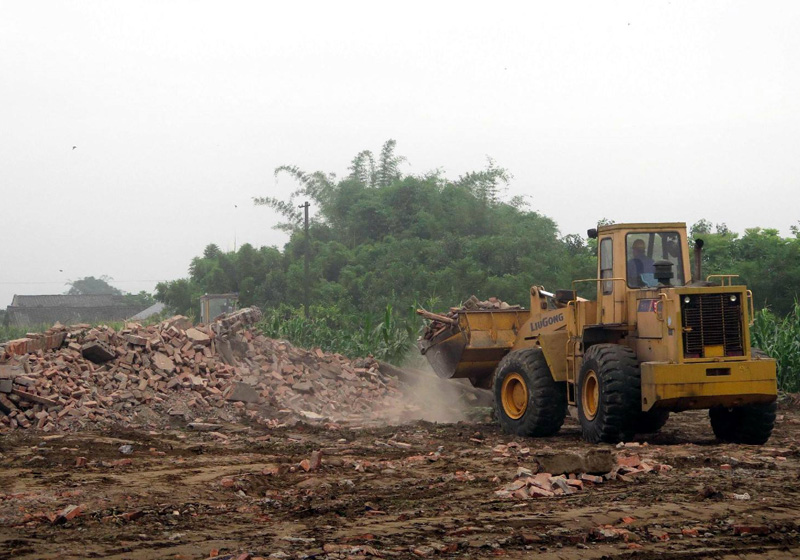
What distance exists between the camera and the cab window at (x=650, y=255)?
1196 cm

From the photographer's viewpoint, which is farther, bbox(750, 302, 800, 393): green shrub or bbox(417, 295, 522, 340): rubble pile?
bbox(750, 302, 800, 393): green shrub

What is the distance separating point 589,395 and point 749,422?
198cm

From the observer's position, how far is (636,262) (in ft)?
39.4

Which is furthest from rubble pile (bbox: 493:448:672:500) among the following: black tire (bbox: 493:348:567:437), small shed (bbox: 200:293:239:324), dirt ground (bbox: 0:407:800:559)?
small shed (bbox: 200:293:239:324)

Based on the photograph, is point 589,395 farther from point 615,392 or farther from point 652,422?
point 652,422

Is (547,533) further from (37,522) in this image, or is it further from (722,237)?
(722,237)

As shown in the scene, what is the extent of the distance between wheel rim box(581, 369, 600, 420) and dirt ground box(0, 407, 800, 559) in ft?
1.47

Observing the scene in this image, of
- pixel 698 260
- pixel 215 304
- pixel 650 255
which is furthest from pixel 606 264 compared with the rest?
pixel 215 304

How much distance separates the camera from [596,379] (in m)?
11.6

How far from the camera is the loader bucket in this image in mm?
14500

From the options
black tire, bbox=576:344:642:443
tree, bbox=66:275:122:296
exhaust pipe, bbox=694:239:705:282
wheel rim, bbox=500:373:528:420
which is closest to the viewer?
black tire, bbox=576:344:642:443

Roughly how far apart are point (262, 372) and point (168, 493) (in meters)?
10.2

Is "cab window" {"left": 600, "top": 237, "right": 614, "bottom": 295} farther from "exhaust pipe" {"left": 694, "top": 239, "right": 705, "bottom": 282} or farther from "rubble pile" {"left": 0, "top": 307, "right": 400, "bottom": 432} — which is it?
"rubble pile" {"left": 0, "top": 307, "right": 400, "bottom": 432}

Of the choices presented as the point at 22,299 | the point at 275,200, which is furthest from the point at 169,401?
the point at 22,299
